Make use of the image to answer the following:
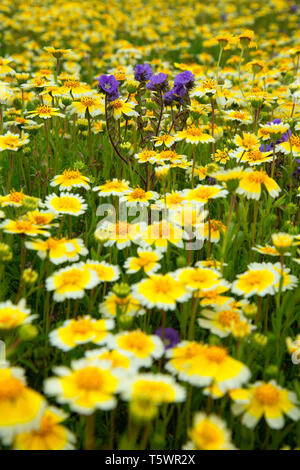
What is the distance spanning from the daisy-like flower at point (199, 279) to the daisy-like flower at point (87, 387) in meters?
0.42

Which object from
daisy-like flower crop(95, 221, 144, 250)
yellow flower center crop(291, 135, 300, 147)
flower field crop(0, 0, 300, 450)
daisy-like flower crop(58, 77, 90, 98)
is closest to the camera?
flower field crop(0, 0, 300, 450)

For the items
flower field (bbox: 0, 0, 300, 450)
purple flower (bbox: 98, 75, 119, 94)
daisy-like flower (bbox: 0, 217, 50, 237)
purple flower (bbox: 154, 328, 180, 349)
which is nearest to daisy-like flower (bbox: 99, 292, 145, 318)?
flower field (bbox: 0, 0, 300, 450)

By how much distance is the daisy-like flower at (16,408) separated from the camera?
0.92 metres

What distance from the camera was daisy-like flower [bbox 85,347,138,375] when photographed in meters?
1.11

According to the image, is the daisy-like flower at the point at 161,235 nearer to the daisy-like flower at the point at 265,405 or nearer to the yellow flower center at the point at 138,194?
the yellow flower center at the point at 138,194

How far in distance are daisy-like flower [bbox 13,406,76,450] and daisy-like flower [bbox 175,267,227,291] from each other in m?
0.54

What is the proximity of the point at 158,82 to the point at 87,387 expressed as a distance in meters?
1.87

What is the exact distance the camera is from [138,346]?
48.0 inches

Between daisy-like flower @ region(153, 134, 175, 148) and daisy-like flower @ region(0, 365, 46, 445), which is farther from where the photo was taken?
daisy-like flower @ region(153, 134, 175, 148)

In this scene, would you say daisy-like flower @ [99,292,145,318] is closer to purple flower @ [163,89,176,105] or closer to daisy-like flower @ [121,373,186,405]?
daisy-like flower @ [121,373,186,405]

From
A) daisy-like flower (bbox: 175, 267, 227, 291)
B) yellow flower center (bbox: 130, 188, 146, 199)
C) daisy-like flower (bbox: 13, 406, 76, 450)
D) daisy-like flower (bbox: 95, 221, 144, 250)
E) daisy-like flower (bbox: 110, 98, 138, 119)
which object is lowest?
daisy-like flower (bbox: 13, 406, 76, 450)

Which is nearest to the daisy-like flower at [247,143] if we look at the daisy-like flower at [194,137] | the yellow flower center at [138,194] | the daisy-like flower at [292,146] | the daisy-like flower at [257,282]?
the daisy-like flower at [194,137]

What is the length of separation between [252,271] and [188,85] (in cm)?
136
